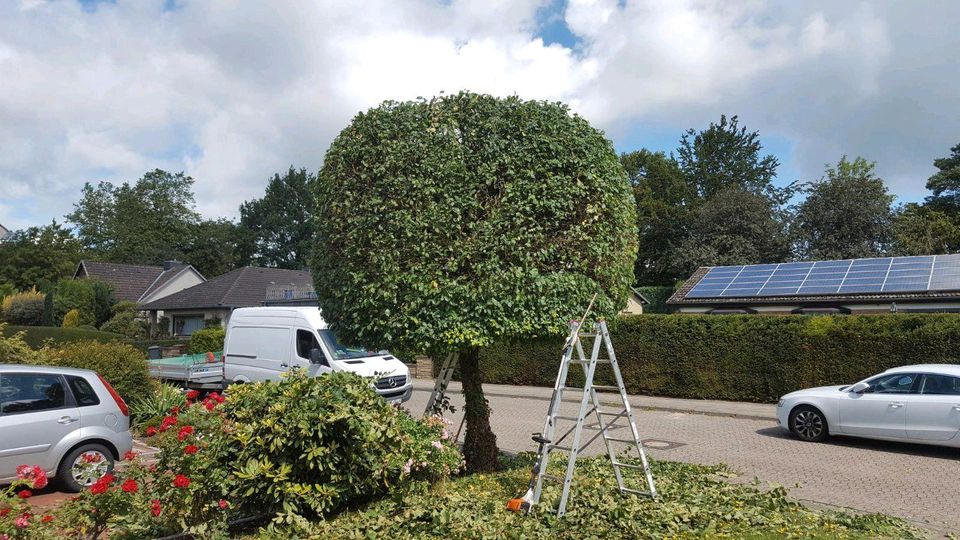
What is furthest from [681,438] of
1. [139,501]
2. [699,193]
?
[699,193]

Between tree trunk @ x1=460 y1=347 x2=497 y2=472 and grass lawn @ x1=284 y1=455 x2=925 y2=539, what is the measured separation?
90cm

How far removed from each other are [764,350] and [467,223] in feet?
40.3

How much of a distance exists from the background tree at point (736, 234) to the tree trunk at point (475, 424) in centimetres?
3432

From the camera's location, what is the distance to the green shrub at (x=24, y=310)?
39.2 m

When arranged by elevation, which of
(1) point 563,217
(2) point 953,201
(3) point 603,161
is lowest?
(1) point 563,217

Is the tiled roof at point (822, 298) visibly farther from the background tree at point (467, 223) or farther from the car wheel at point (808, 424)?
the background tree at point (467, 223)

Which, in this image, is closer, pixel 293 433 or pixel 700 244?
pixel 293 433

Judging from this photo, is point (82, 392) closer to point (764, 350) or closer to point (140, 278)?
point (764, 350)

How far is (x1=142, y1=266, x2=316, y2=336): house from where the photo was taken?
36438 mm

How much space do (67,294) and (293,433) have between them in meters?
40.8

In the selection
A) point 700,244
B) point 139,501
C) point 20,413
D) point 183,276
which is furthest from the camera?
point 183,276

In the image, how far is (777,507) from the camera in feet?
21.6

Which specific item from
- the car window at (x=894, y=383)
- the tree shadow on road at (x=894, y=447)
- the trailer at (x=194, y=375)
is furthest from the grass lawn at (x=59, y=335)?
the car window at (x=894, y=383)

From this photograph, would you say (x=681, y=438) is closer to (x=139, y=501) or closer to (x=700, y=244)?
(x=139, y=501)
